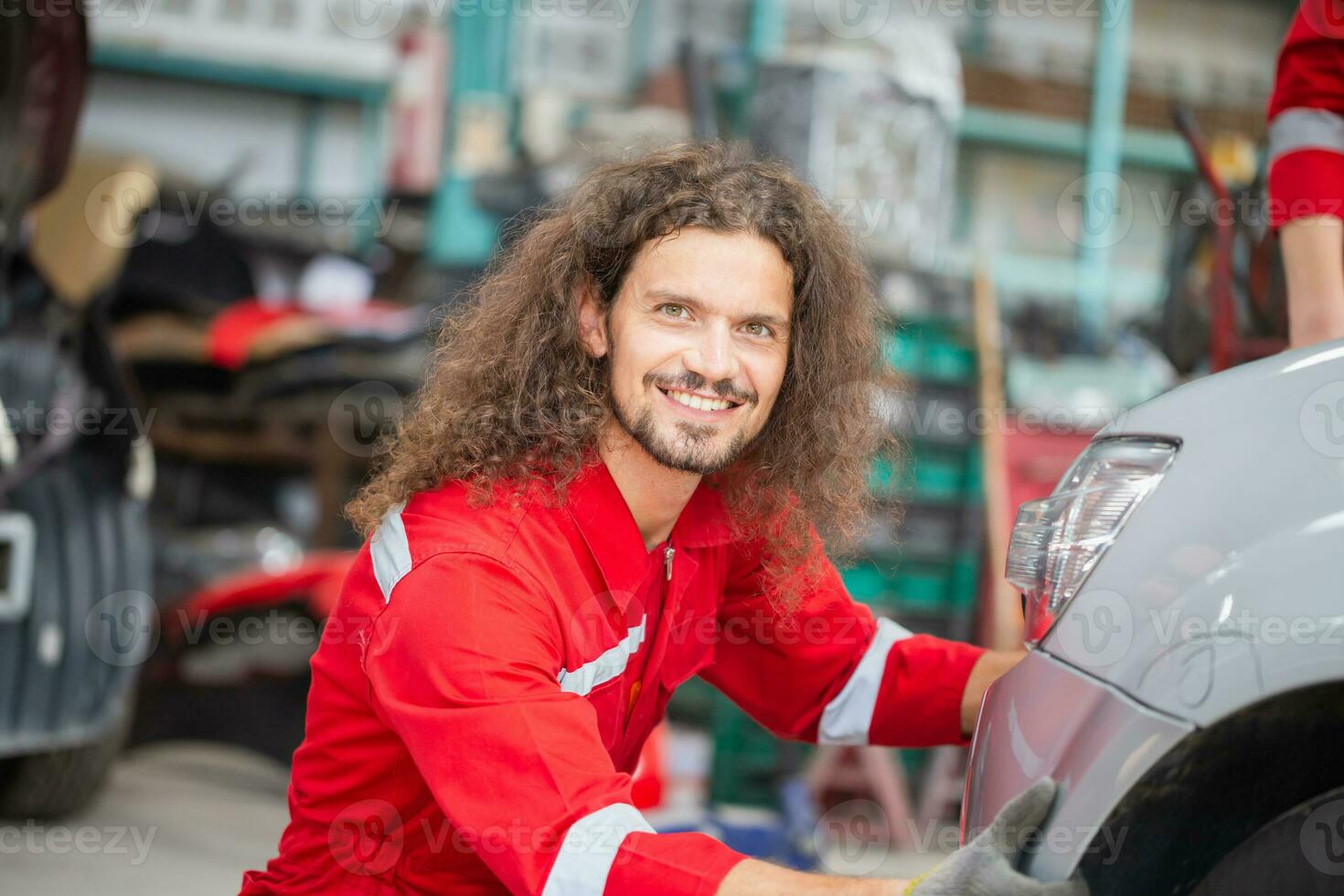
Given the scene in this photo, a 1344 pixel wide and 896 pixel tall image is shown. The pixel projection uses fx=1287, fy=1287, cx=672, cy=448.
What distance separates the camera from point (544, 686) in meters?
1.28

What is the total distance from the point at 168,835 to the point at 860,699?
8.57 ft

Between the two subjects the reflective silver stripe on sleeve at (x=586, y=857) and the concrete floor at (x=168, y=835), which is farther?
the concrete floor at (x=168, y=835)

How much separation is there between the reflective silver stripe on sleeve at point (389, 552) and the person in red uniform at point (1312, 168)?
4.24 ft

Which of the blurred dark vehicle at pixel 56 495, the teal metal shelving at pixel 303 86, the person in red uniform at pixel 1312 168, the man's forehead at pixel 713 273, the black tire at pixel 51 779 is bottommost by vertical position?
the black tire at pixel 51 779

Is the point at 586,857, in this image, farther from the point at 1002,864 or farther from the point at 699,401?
the point at 699,401

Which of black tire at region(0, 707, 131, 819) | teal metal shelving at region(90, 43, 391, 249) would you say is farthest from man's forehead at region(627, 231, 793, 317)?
teal metal shelving at region(90, 43, 391, 249)

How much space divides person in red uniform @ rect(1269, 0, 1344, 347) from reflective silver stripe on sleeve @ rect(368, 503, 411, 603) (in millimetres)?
1292

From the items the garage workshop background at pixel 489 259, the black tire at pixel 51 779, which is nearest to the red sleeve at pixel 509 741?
the garage workshop background at pixel 489 259

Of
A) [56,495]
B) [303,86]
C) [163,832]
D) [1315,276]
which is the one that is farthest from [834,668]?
[303,86]

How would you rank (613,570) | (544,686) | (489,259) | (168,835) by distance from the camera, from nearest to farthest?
(544,686) → (613,570) → (489,259) → (168,835)

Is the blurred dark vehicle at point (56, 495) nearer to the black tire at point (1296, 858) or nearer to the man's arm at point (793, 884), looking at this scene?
the man's arm at point (793, 884)

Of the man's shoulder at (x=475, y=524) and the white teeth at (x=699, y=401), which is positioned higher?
the white teeth at (x=699, y=401)

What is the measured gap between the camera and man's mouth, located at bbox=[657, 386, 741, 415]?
1567mm

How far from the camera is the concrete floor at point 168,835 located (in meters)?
3.09
